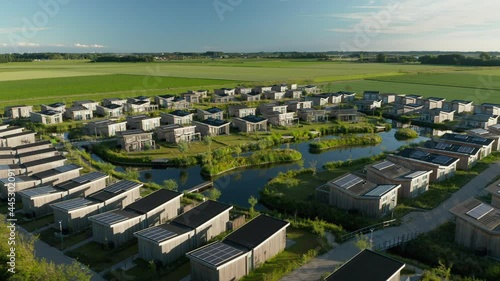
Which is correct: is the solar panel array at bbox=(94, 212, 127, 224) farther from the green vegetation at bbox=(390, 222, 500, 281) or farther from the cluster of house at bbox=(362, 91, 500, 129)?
the cluster of house at bbox=(362, 91, 500, 129)

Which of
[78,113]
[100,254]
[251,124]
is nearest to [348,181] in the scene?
[100,254]

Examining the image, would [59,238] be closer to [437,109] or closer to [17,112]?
[17,112]

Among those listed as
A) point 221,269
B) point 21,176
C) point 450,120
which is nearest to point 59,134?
point 21,176

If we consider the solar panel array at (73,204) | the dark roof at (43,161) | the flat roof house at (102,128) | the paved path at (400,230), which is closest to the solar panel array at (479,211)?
the paved path at (400,230)

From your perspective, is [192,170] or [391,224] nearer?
[391,224]

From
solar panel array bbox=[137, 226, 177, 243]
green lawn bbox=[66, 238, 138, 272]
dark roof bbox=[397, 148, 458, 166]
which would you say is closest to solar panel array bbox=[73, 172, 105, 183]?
green lawn bbox=[66, 238, 138, 272]

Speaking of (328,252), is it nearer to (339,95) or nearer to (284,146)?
(284,146)
